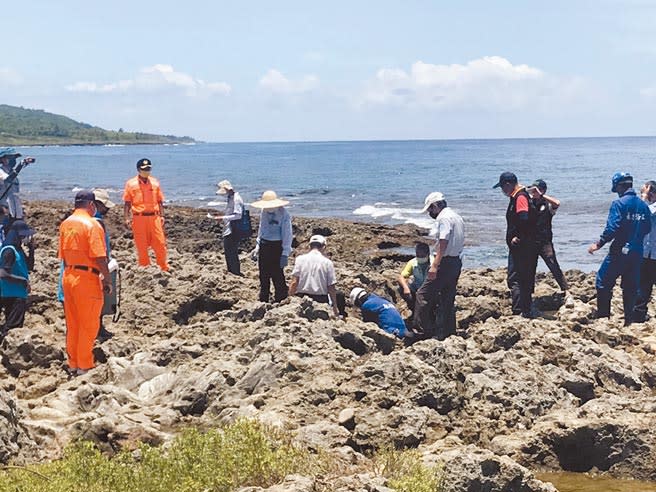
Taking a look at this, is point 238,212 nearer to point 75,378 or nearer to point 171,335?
point 171,335

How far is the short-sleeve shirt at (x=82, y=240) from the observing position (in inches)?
324

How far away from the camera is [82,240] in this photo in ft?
27.1

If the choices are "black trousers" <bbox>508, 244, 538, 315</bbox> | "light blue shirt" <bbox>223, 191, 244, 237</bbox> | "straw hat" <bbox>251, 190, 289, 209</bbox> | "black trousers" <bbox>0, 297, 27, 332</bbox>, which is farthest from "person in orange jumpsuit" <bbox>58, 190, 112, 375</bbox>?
"light blue shirt" <bbox>223, 191, 244, 237</bbox>

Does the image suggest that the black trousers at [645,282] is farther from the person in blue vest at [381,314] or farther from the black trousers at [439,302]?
the person in blue vest at [381,314]

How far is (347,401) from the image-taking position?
6828 millimetres

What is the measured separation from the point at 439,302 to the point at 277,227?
2.45 meters

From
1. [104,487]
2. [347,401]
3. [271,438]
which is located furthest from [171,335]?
[104,487]

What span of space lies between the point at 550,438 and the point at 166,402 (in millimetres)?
3354

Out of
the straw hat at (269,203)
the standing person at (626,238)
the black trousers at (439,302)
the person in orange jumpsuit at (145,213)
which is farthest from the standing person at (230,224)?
the standing person at (626,238)

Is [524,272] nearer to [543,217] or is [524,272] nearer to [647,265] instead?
[543,217]

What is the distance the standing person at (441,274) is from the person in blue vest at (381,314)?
23 cm

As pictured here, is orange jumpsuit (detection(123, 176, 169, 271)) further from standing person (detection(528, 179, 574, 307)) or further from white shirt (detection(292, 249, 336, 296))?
standing person (detection(528, 179, 574, 307))

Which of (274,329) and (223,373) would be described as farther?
(274,329)

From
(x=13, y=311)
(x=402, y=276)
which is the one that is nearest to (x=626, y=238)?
(x=402, y=276)
